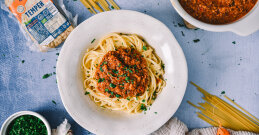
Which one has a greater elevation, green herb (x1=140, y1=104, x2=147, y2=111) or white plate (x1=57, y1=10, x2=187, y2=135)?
white plate (x1=57, y1=10, x2=187, y2=135)

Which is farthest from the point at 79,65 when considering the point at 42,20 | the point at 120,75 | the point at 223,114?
the point at 223,114

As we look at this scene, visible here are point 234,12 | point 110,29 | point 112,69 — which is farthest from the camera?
point 110,29

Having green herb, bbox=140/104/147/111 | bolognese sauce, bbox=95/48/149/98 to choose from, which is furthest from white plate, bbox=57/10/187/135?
bolognese sauce, bbox=95/48/149/98

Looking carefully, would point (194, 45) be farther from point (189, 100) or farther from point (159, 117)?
point (159, 117)

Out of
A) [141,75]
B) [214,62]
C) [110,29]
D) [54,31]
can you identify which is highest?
[54,31]

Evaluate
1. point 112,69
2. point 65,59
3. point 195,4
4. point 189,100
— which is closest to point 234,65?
point 189,100

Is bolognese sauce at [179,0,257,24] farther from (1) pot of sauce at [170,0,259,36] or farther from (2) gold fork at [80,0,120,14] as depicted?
(2) gold fork at [80,0,120,14]

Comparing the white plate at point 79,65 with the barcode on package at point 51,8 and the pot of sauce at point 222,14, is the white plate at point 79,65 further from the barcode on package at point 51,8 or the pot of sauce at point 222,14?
the barcode on package at point 51,8
